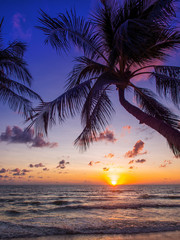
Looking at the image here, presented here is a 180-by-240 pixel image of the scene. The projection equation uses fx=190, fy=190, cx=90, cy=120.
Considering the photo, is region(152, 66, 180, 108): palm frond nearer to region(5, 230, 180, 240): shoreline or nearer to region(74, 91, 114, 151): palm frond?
region(74, 91, 114, 151): palm frond

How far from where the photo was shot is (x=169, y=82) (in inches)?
179

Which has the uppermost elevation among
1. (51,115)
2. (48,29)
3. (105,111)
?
(48,29)

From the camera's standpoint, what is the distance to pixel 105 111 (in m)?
4.92

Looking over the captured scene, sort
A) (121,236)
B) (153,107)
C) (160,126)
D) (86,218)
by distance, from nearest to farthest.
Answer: (160,126), (153,107), (121,236), (86,218)

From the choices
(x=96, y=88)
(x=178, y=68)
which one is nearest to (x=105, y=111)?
(x=96, y=88)

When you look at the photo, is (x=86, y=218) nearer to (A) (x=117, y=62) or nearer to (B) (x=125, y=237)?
(B) (x=125, y=237)

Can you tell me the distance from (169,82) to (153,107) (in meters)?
0.83

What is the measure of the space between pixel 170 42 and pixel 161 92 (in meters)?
1.21

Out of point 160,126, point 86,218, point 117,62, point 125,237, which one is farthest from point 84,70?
point 86,218

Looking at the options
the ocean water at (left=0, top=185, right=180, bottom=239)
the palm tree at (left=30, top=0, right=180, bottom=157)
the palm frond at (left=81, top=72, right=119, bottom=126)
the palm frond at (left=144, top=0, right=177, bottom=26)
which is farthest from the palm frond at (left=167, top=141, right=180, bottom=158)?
the ocean water at (left=0, top=185, right=180, bottom=239)

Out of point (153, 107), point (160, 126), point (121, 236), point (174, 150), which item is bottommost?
point (121, 236)

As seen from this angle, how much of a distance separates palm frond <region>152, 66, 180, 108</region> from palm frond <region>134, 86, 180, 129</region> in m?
0.32

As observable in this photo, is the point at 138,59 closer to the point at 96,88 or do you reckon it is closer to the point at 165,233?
the point at 96,88

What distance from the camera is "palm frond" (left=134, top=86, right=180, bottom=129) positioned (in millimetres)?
4664
